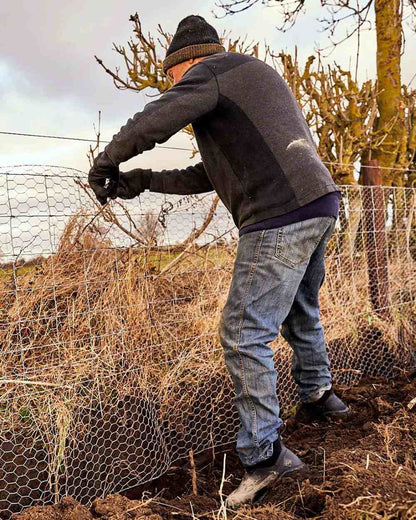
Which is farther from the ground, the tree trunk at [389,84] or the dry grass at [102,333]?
the tree trunk at [389,84]

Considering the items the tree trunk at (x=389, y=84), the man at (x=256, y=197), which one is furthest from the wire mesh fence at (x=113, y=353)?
the tree trunk at (x=389, y=84)

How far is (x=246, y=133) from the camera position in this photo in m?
2.50

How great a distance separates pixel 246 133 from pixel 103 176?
704mm

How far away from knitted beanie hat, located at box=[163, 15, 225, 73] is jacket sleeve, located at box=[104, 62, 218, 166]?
0.30m

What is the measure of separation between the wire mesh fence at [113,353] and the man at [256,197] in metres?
1.03

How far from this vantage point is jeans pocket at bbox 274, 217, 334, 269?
2.49 m

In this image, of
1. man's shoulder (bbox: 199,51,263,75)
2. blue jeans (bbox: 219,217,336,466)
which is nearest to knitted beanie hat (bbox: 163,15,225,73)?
man's shoulder (bbox: 199,51,263,75)

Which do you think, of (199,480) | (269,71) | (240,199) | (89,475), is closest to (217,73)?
(269,71)

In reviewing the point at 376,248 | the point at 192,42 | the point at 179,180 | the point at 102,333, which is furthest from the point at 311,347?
the point at 376,248

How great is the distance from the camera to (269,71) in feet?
8.52

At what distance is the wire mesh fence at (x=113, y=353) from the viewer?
3258 millimetres

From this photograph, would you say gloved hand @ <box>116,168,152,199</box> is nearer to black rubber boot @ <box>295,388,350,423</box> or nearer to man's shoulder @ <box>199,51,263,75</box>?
man's shoulder @ <box>199,51,263,75</box>

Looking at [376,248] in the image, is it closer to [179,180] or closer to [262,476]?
[179,180]

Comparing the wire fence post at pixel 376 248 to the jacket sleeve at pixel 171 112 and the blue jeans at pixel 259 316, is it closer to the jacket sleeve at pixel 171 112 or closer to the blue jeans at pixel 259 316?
the blue jeans at pixel 259 316
